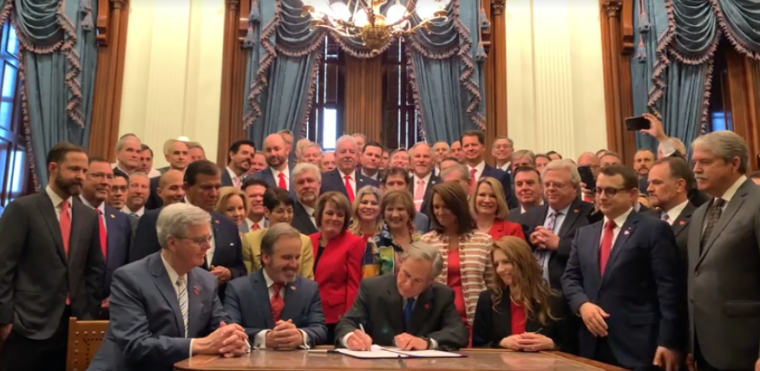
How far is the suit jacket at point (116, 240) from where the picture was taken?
3777 millimetres

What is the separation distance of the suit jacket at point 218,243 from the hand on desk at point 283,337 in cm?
81

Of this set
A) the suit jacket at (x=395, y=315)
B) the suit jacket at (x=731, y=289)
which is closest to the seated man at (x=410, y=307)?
the suit jacket at (x=395, y=315)

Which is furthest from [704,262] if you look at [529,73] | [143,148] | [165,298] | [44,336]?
[529,73]

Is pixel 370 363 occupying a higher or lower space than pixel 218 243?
lower

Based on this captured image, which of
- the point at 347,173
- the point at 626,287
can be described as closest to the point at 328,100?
the point at 347,173

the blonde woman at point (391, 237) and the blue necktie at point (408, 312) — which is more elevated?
the blonde woman at point (391, 237)

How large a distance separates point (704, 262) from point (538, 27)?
17.7ft

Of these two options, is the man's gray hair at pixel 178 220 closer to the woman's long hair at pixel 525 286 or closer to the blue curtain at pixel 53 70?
the woman's long hair at pixel 525 286

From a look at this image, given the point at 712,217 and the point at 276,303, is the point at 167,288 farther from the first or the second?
the point at 712,217

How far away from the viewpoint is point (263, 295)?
9.75ft

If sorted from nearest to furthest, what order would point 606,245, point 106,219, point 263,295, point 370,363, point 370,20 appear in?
1. point 370,363
2. point 263,295
3. point 606,245
4. point 106,219
5. point 370,20

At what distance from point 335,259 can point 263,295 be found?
24.7 inches

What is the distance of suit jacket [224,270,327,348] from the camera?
293 centimetres

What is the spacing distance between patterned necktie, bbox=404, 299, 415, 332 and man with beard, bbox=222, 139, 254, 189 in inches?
105
